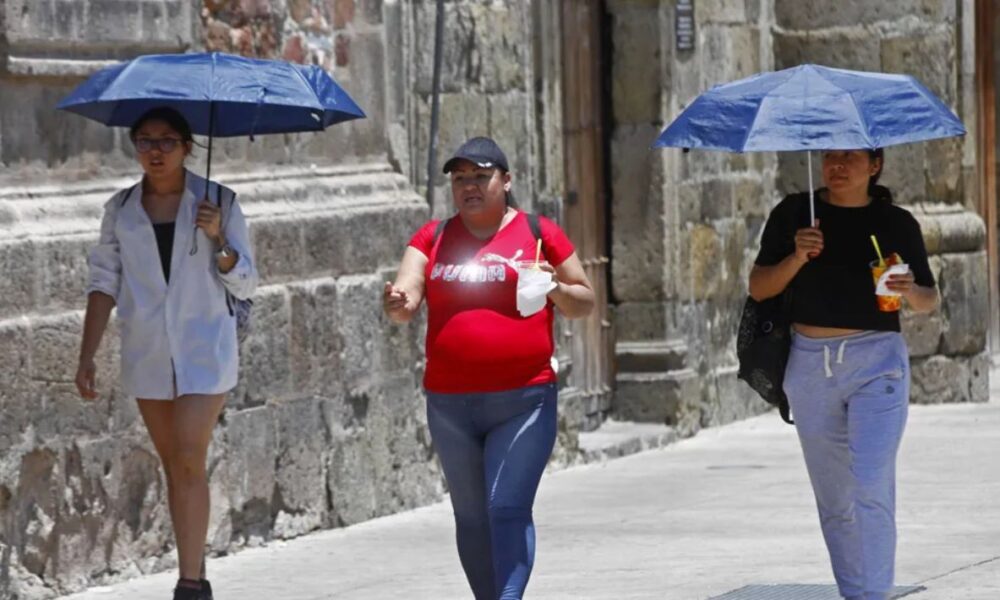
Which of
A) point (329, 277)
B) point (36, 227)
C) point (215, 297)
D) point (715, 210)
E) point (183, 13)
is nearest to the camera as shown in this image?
point (215, 297)

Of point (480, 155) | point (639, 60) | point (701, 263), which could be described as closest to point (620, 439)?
point (701, 263)

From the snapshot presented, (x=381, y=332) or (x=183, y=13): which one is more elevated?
(x=183, y=13)

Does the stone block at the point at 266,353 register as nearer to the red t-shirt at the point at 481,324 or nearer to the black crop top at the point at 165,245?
the black crop top at the point at 165,245

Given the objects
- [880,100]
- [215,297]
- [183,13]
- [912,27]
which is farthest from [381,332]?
[912,27]

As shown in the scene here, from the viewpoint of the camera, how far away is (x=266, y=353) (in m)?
9.62

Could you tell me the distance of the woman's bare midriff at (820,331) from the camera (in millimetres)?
7344

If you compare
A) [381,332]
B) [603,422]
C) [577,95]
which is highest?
[577,95]

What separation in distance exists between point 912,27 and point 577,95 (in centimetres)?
278

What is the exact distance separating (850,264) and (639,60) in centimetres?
654

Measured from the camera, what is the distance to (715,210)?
1441 cm

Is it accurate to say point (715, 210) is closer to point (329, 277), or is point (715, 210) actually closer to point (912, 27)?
point (912, 27)

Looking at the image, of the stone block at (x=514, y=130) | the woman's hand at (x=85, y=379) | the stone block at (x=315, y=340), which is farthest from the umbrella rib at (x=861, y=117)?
the stone block at (x=514, y=130)

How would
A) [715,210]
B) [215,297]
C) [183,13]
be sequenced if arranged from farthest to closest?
[715,210] < [183,13] < [215,297]

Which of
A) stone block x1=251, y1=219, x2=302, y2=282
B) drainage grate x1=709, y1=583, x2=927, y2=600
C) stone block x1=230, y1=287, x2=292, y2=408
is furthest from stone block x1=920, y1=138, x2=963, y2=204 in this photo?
drainage grate x1=709, y1=583, x2=927, y2=600
